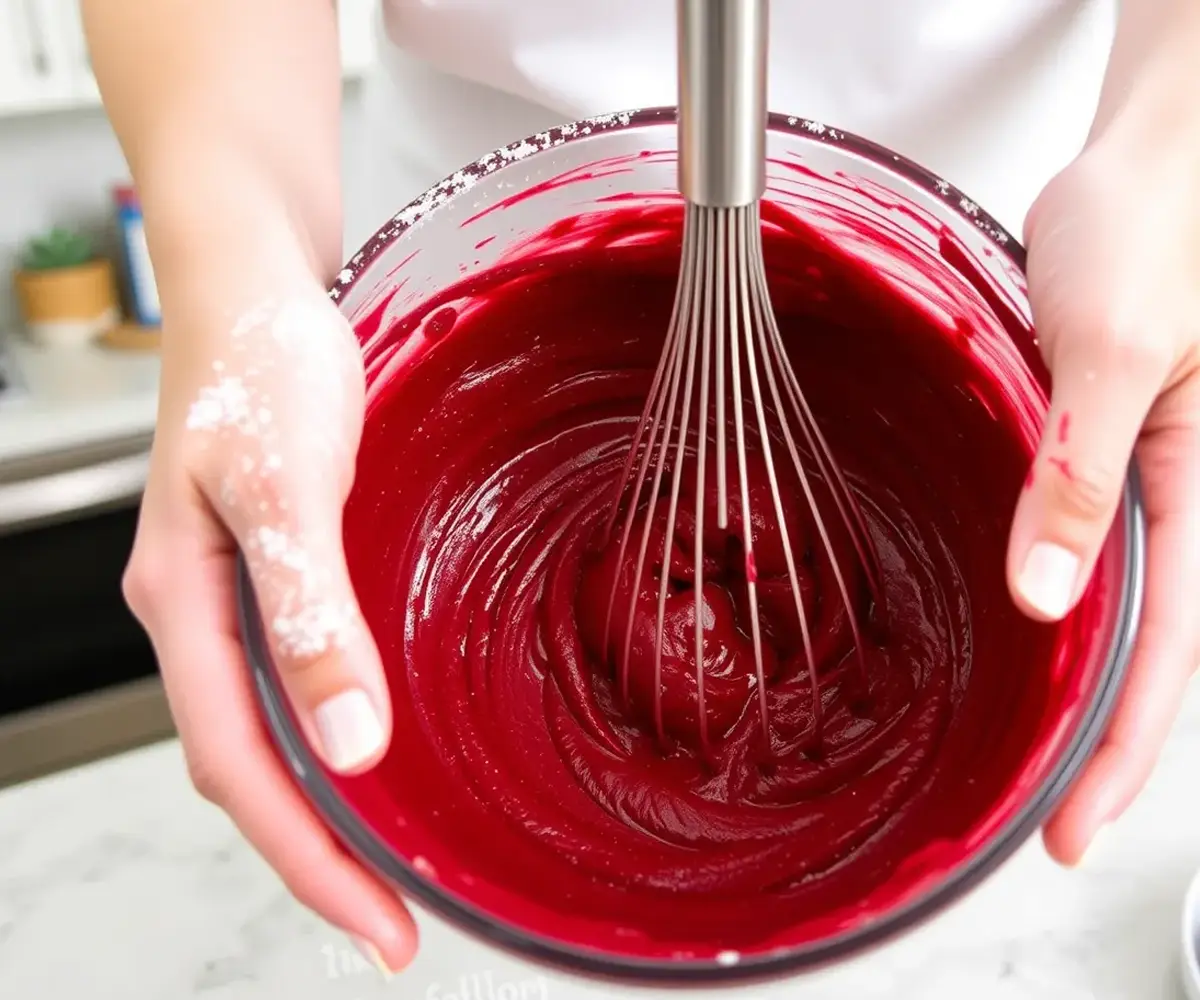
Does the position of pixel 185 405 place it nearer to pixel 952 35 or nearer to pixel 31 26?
pixel 952 35

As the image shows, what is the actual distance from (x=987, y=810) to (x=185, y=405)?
14.7 inches

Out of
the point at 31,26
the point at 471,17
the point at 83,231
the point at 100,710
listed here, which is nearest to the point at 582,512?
the point at 471,17

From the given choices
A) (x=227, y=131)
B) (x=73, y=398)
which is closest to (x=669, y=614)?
(x=227, y=131)

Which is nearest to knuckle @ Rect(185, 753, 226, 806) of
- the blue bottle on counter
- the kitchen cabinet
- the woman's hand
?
the woman's hand

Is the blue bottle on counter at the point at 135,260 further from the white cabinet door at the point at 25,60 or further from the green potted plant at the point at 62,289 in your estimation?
the white cabinet door at the point at 25,60

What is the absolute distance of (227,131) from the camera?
1.93 ft

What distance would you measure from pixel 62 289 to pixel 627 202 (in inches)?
55.8

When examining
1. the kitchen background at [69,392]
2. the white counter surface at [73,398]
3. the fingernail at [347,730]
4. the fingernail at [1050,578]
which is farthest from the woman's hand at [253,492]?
the white counter surface at [73,398]

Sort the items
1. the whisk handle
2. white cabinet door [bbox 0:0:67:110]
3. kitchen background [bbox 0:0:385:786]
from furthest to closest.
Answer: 1. white cabinet door [bbox 0:0:67:110]
2. kitchen background [bbox 0:0:385:786]
3. the whisk handle

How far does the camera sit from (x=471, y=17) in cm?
72

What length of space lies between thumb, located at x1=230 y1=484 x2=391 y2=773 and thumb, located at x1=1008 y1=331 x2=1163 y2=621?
0.82ft

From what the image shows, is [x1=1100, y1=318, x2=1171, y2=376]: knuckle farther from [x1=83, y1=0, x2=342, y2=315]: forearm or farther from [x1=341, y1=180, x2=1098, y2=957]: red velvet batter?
[x1=83, y1=0, x2=342, y2=315]: forearm

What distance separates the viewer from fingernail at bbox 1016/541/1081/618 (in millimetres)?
426

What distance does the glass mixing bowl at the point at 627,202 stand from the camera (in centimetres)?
41
